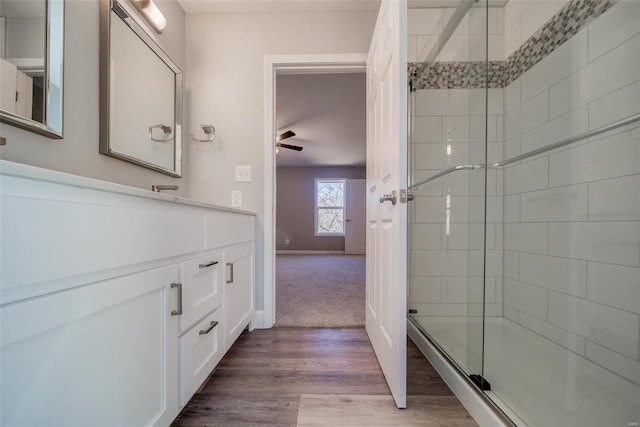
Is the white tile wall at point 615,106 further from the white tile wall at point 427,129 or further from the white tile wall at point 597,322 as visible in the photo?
the white tile wall at point 597,322

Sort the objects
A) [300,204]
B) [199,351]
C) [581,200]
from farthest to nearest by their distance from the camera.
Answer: [300,204], [581,200], [199,351]

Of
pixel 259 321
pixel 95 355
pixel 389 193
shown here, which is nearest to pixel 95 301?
pixel 95 355

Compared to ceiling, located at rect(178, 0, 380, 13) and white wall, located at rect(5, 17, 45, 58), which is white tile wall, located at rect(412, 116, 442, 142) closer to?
ceiling, located at rect(178, 0, 380, 13)

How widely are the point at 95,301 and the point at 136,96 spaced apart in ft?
4.08

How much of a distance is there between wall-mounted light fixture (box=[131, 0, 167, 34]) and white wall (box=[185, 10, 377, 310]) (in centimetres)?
48

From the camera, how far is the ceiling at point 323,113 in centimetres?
305

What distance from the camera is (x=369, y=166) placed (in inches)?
73.8

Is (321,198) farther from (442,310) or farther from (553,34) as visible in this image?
(553,34)

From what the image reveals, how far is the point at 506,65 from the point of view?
1.92 metres

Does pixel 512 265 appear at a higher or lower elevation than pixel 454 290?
higher

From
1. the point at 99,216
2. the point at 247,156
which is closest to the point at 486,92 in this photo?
the point at 247,156

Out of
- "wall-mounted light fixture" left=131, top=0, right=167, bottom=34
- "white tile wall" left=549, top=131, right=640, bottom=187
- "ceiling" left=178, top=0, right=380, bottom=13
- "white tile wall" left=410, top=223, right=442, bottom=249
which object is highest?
"ceiling" left=178, top=0, right=380, bottom=13

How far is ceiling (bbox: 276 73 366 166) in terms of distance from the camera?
10.00 ft

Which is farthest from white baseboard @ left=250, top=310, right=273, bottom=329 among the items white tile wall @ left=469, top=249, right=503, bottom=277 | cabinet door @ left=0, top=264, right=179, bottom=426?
white tile wall @ left=469, top=249, right=503, bottom=277
